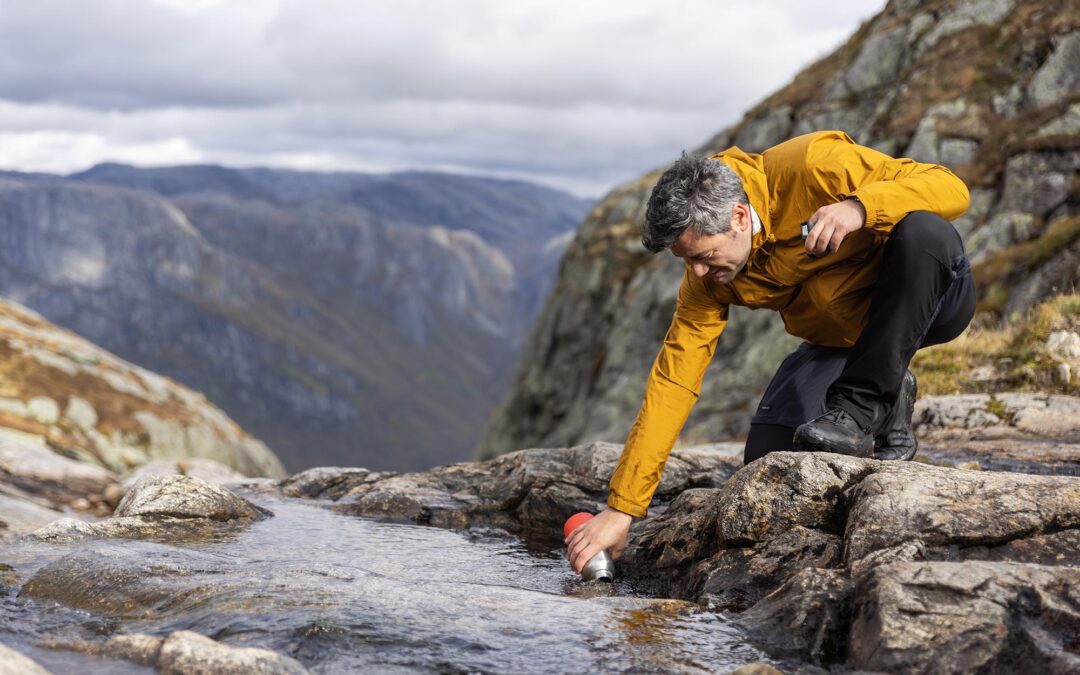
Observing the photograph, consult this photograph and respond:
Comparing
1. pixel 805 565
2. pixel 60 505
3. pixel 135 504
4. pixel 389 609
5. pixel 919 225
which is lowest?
pixel 60 505

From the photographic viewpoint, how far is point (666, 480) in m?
9.59

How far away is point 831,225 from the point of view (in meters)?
5.93

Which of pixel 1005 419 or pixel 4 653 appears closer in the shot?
pixel 4 653

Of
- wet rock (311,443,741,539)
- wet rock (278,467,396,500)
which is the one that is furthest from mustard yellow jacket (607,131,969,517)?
wet rock (278,467,396,500)

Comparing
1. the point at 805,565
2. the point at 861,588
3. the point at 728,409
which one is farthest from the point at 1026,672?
the point at 728,409

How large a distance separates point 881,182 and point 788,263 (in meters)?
0.93

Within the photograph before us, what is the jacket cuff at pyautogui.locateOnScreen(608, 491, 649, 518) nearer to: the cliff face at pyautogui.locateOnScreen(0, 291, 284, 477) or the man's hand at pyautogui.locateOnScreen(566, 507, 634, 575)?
the man's hand at pyautogui.locateOnScreen(566, 507, 634, 575)

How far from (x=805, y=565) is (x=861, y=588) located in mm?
1098

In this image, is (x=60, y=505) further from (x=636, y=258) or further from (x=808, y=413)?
(x=636, y=258)

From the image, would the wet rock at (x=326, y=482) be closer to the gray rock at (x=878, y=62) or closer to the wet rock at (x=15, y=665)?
the wet rock at (x=15, y=665)

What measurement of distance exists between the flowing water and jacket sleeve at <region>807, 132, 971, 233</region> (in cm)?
316

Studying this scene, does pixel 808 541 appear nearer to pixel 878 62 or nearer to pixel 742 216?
pixel 742 216

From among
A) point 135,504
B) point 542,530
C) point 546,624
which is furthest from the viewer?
point 542,530

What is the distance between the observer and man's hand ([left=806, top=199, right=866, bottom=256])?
593cm
